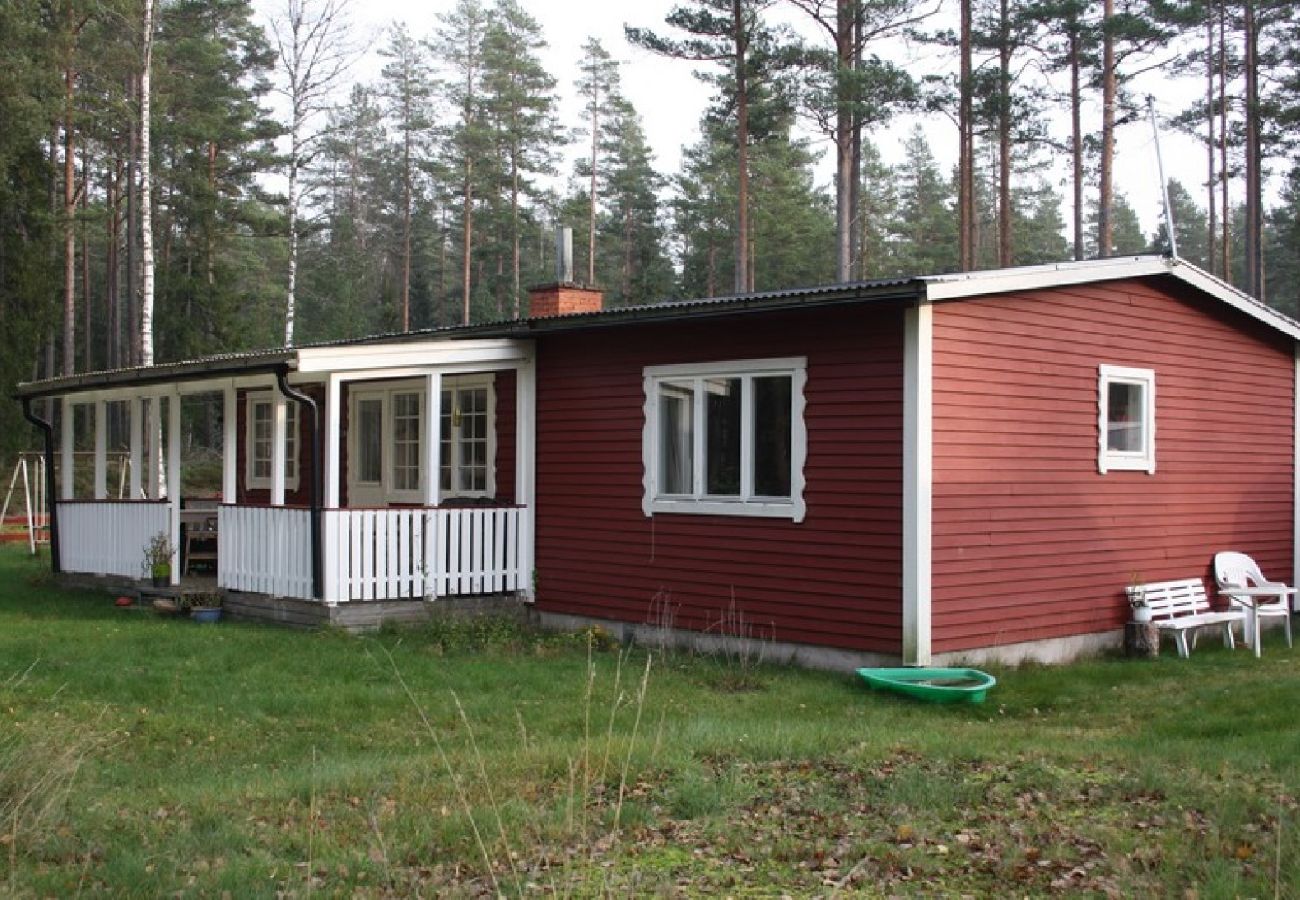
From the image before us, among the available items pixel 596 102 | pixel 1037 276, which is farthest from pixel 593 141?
pixel 1037 276

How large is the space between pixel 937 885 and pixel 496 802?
84.2 inches

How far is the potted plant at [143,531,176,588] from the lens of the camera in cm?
1486

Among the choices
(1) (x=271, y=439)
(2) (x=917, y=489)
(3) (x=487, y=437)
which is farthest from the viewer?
(1) (x=271, y=439)

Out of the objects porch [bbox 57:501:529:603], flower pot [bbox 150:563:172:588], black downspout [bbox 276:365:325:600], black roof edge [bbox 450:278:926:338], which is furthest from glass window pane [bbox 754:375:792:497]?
flower pot [bbox 150:563:172:588]

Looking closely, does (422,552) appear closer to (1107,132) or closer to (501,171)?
(1107,132)

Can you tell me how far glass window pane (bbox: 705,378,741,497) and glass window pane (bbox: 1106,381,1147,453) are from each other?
3.62 metres

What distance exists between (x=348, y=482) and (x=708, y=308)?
688 centimetres

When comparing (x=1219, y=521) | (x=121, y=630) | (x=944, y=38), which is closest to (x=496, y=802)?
(x=121, y=630)

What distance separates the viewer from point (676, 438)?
493 inches

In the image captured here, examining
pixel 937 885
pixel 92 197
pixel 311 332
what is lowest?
pixel 937 885

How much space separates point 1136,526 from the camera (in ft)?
41.6

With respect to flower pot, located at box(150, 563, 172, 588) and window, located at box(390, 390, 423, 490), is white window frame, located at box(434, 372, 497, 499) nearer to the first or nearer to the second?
window, located at box(390, 390, 423, 490)

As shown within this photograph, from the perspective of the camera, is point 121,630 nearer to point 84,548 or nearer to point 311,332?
point 84,548

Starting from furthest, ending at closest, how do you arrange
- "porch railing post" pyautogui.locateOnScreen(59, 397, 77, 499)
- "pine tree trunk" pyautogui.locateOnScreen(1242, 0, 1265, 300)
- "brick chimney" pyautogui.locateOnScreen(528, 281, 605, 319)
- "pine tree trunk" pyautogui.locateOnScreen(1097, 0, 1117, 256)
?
"pine tree trunk" pyautogui.locateOnScreen(1242, 0, 1265, 300) < "pine tree trunk" pyautogui.locateOnScreen(1097, 0, 1117, 256) < "porch railing post" pyautogui.locateOnScreen(59, 397, 77, 499) < "brick chimney" pyautogui.locateOnScreen(528, 281, 605, 319)
